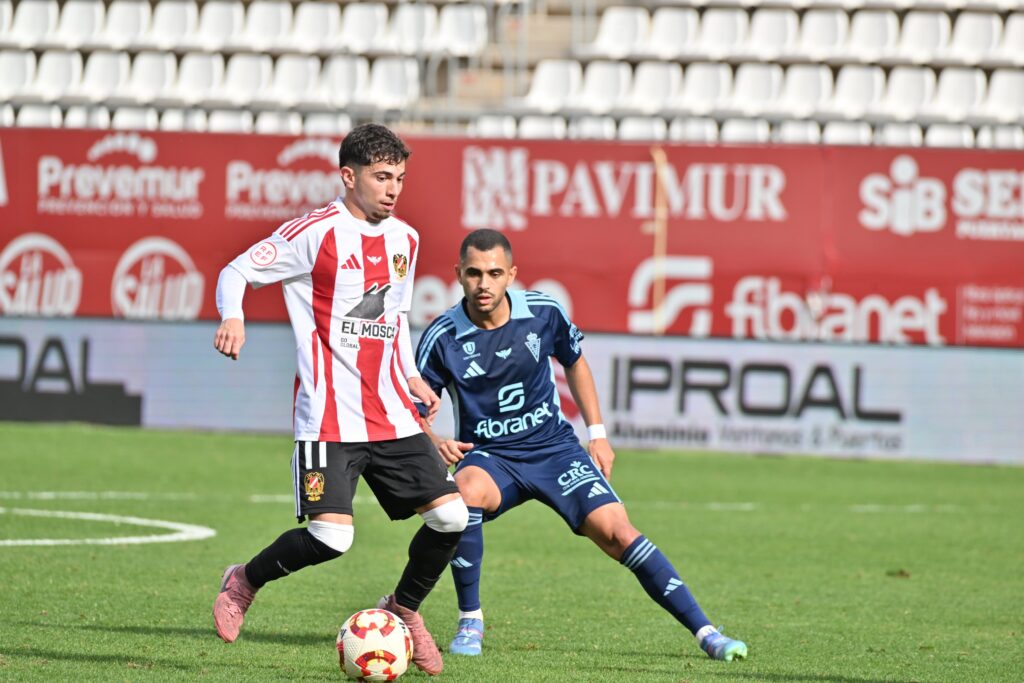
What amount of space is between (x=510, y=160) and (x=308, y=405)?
36.2ft

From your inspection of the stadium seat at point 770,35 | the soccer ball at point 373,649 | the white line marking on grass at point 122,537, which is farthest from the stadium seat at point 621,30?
the soccer ball at point 373,649

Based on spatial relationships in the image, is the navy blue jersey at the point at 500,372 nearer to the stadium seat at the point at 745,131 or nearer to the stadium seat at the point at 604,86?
the stadium seat at the point at 745,131

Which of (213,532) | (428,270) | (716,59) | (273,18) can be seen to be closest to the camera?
(213,532)

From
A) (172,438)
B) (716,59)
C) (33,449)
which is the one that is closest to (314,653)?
(33,449)

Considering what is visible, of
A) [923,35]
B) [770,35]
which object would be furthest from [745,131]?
[923,35]

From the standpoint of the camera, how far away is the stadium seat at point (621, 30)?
19797 millimetres

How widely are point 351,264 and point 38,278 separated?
474 inches

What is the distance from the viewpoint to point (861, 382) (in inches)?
611

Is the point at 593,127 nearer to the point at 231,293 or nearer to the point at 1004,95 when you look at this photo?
the point at 1004,95

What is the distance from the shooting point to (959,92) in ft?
61.8

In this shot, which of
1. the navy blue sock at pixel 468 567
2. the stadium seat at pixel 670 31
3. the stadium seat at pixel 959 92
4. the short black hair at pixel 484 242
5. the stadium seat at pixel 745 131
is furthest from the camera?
the stadium seat at pixel 670 31

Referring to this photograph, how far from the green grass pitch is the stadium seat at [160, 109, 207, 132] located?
5428 millimetres

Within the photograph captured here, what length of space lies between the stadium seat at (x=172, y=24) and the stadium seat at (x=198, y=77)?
1.89ft

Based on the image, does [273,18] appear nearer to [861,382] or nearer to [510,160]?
[510,160]
